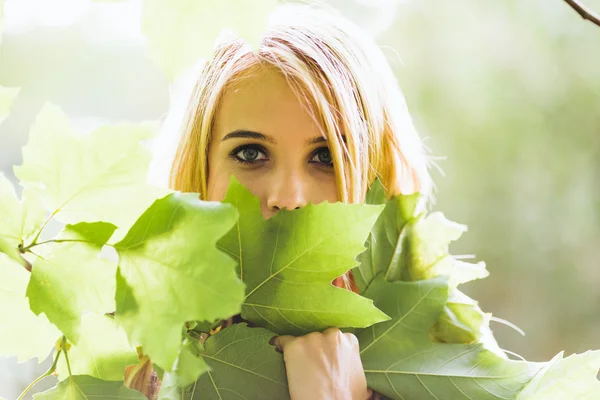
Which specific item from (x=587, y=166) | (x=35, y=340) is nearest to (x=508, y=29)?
(x=587, y=166)

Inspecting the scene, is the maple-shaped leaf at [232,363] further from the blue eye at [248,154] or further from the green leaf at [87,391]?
the blue eye at [248,154]

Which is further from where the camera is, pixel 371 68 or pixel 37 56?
pixel 37 56

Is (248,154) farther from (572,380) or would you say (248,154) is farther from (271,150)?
(572,380)

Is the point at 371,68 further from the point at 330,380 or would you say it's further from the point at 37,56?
A: the point at 37,56

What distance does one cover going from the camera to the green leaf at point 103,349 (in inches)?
9.4

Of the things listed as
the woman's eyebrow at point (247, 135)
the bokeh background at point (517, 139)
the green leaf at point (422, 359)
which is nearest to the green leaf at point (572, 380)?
the green leaf at point (422, 359)

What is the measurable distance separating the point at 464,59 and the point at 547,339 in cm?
80

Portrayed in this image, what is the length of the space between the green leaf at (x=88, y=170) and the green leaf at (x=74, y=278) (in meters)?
0.02

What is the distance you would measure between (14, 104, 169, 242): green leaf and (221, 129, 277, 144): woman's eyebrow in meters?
0.28

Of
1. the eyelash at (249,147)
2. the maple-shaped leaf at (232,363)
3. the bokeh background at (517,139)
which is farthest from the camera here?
the bokeh background at (517,139)

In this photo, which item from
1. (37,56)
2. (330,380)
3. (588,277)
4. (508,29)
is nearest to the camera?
(330,380)

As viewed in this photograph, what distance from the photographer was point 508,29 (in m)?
1.78

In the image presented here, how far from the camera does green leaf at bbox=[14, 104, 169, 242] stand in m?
0.19

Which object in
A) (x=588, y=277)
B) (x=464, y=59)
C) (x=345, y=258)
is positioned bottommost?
(x=588, y=277)
